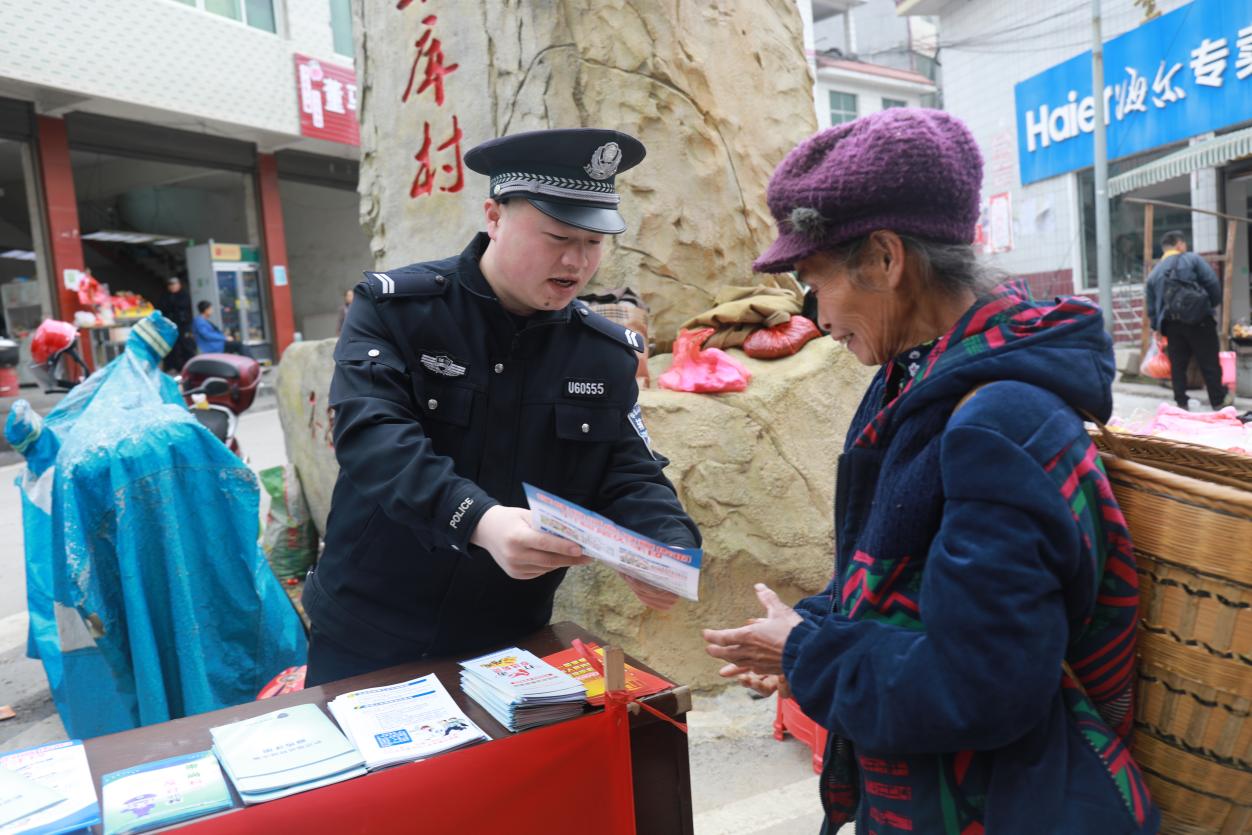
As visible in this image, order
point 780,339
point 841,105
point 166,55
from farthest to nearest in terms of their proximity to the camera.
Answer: point 841,105 < point 166,55 < point 780,339

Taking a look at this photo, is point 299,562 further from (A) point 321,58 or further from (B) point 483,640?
(A) point 321,58

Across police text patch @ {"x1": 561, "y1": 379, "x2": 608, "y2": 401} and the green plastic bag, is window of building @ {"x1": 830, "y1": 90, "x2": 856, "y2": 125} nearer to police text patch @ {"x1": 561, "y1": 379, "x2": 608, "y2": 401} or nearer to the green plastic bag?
the green plastic bag

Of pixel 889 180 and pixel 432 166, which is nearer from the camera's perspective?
pixel 889 180

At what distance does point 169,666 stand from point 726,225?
11.1 ft

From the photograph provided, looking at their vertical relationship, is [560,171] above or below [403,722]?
above

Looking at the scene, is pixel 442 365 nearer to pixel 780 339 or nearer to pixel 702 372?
pixel 702 372

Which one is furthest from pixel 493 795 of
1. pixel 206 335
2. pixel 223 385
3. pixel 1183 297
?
pixel 206 335

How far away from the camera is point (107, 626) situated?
3.19 metres

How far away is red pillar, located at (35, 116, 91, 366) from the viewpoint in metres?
11.8

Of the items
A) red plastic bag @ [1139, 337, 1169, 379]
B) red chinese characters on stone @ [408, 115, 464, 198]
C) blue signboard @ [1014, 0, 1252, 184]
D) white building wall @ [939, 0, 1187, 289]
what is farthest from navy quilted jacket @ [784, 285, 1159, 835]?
white building wall @ [939, 0, 1187, 289]

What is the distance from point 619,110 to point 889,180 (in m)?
3.66

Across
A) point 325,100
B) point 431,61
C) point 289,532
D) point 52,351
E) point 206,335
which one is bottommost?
point 289,532

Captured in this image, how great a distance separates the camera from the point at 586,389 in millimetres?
1903

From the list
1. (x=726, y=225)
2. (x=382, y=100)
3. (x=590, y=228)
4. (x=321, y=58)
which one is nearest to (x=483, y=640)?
(x=590, y=228)
